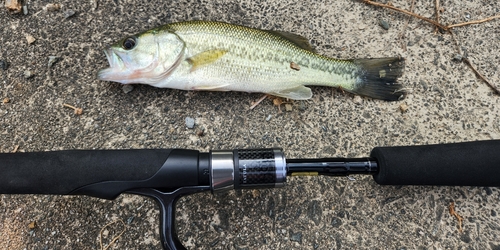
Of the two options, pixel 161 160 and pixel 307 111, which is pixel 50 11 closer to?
pixel 161 160

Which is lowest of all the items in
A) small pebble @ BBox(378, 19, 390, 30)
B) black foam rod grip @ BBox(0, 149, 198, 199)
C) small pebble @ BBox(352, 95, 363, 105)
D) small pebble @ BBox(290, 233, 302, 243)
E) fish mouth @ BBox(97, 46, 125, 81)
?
small pebble @ BBox(290, 233, 302, 243)

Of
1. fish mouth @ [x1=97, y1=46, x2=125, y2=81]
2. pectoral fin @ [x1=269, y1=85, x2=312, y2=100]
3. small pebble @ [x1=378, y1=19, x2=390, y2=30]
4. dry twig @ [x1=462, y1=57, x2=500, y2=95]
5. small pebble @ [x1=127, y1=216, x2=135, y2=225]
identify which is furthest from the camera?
small pebble @ [x1=378, y1=19, x2=390, y2=30]

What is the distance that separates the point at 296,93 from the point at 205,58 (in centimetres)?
62

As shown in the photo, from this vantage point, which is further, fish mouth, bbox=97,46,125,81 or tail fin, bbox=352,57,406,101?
tail fin, bbox=352,57,406,101

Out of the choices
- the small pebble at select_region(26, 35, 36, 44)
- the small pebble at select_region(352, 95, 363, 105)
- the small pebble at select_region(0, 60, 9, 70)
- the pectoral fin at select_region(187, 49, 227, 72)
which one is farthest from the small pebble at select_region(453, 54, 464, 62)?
the small pebble at select_region(0, 60, 9, 70)

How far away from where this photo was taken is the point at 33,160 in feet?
5.17

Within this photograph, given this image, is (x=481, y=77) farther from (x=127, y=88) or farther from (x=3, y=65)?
(x=3, y=65)

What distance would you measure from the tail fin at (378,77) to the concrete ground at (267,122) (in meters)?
0.08

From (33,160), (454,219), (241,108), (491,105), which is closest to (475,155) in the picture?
(454,219)

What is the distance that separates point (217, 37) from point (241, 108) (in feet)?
1.56

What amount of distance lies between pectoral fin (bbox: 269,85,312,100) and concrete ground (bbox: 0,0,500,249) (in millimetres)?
70

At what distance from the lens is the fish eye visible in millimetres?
2234

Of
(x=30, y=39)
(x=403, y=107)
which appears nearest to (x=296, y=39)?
(x=403, y=107)

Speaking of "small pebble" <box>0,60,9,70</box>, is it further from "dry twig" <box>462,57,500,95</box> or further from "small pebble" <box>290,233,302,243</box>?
"dry twig" <box>462,57,500,95</box>
